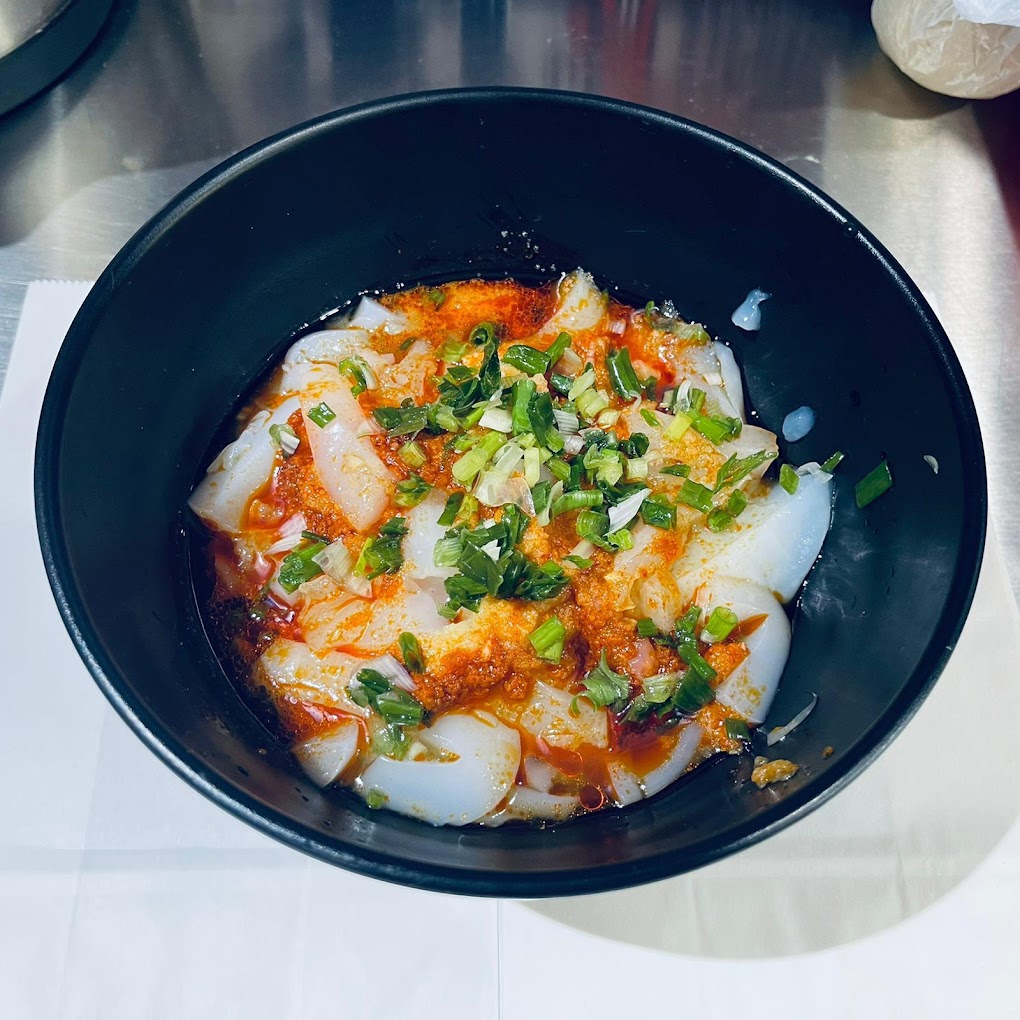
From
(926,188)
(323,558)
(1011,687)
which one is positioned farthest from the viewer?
(926,188)

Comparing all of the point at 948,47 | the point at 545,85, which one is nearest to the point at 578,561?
the point at 545,85

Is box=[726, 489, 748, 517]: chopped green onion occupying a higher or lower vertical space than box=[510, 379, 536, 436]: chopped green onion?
lower

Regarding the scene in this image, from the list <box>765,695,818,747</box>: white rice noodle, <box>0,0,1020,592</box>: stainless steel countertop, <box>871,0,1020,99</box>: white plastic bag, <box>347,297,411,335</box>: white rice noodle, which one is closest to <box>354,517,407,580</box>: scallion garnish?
<box>347,297,411,335</box>: white rice noodle

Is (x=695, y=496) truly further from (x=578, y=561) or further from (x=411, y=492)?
(x=411, y=492)

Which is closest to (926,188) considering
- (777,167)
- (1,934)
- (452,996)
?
(777,167)

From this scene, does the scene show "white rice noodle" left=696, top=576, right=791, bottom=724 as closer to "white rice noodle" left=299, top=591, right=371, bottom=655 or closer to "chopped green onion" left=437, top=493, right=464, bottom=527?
"chopped green onion" left=437, top=493, right=464, bottom=527

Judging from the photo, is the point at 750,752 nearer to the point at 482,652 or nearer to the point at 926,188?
the point at 482,652
